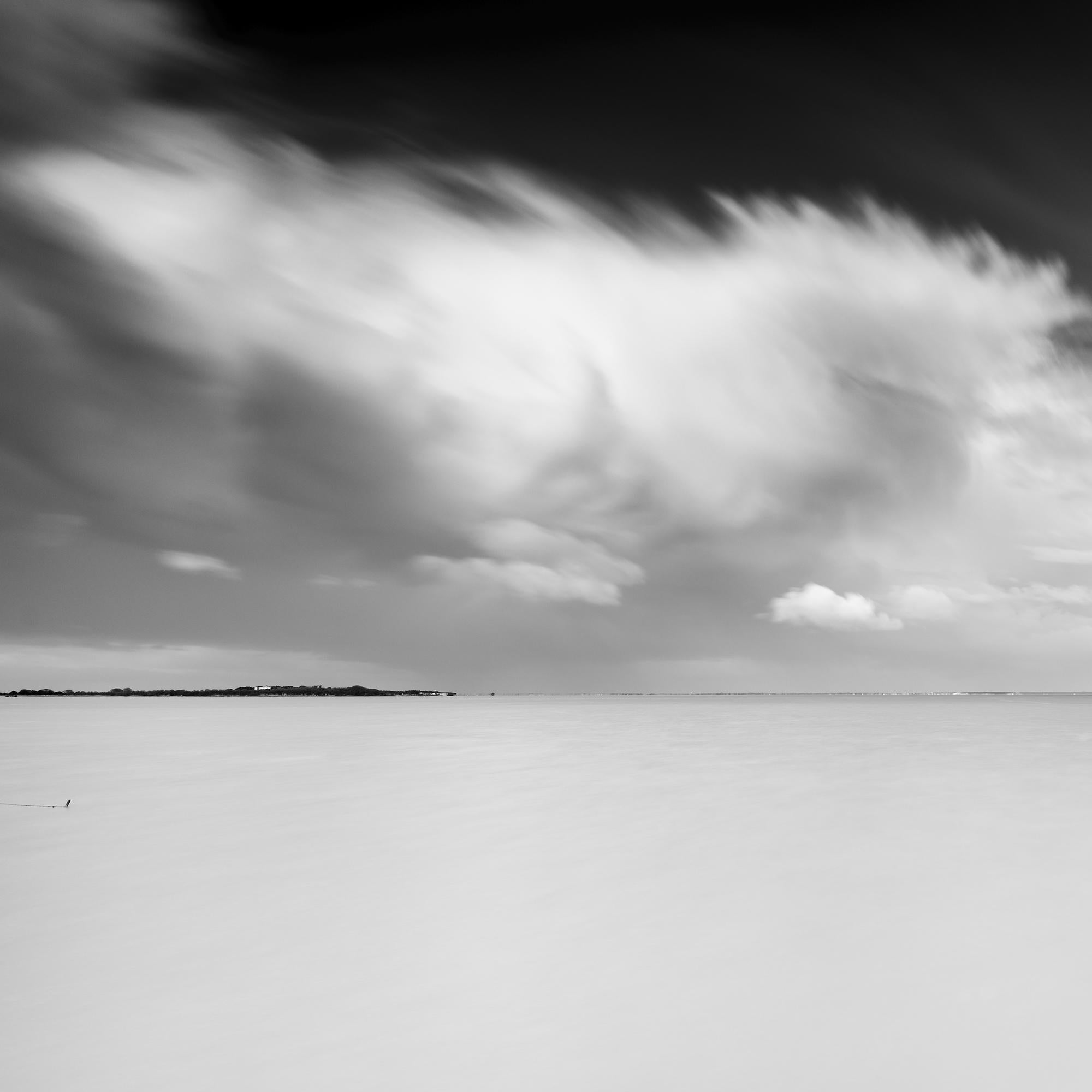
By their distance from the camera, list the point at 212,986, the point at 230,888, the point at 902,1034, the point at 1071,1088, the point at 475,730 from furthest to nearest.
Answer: the point at 475,730 → the point at 230,888 → the point at 212,986 → the point at 902,1034 → the point at 1071,1088

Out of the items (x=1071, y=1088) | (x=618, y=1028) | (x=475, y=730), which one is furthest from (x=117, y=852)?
(x=475, y=730)

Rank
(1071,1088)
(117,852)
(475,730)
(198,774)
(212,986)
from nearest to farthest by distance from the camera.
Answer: (1071,1088)
(212,986)
(117,852)
(198,774)
(475,730)

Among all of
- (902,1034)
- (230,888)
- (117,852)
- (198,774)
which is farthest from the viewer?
(198,774)

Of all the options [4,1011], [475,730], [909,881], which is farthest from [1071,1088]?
[475,730]

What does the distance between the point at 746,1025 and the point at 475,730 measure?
6274cm

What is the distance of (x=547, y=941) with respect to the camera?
34.5 feet

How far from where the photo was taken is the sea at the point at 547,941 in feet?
23.7

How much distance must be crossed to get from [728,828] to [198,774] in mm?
21676

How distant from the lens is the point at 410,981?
903 centimetres

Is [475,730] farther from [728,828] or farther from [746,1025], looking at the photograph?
[746,1025]

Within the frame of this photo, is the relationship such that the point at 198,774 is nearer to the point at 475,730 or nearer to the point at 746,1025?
the point at 746,1025

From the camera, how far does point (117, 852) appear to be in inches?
621

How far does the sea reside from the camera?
7211 millimetres

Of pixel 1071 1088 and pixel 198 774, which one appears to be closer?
pixel 1071 1088
